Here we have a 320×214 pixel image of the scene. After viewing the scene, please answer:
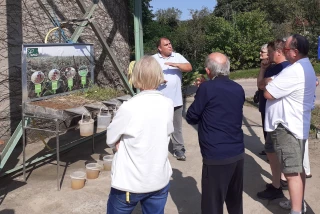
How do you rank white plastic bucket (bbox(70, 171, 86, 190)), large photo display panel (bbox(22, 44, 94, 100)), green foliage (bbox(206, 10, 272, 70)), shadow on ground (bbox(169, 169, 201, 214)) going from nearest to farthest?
shadow on ground (bbox(169, 169, 201, 214)), large photo display panel (bbox(22, 44, 94, 100)), white plastic bucket (bbox(70, 171, 86, 190)), green foliage (bbox(206, 10, 272, 70))

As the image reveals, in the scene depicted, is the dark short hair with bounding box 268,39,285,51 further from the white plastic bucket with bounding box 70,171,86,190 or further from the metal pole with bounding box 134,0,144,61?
the metal pole with bounding box 134,0,144,61

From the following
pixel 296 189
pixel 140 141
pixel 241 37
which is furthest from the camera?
pixel 241 37

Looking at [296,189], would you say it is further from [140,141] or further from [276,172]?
[140,141]

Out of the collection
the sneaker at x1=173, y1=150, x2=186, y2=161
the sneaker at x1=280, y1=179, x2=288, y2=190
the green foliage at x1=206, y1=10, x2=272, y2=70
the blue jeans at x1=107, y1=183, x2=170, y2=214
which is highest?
the green foliage at x1=206, y1=10, x2=272, y2=70

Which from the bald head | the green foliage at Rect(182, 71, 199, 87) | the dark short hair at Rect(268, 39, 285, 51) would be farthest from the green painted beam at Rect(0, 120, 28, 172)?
the green foliage at Rect(182, 71, 199, 87)

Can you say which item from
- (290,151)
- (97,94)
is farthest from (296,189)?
(97,94)

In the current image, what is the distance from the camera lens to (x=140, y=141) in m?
2.40

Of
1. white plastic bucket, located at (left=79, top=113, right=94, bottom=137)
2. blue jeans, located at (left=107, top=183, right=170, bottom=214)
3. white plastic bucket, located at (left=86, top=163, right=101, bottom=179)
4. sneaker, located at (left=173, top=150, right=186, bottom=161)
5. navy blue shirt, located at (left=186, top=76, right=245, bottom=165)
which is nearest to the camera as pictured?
blue jeans, located at (left=107, top=183, right=170, bottom=214)

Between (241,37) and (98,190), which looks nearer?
(98,190)

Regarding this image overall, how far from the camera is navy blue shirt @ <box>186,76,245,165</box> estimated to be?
292 cm

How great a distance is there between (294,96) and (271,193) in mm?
1357

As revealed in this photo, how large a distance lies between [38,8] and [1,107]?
1670 mm

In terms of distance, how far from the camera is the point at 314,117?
7.83 metres

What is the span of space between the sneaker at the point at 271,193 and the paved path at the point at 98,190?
2.4 inches
